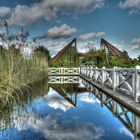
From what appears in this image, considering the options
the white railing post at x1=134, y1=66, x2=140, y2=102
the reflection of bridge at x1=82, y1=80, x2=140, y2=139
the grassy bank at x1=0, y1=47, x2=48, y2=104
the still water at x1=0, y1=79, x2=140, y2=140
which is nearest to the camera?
the still water at x1=0, y1=79, x2=140, y2=140

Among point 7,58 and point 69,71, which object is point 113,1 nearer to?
point 69,71

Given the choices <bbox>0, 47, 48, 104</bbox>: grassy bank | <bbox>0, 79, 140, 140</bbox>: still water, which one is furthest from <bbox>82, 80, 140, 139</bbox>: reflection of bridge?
<bbox>0, 47, 48, 104</bbox>: grassy bank

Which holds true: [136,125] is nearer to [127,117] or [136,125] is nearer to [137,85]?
[127,117]

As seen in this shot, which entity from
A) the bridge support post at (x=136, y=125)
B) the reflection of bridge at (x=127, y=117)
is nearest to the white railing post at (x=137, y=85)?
the reflection of bridge at (x=127, y=117)

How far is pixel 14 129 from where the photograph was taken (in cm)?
447

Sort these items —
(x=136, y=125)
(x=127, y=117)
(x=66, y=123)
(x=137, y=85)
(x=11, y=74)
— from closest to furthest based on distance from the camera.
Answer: (x=136, y=125) → (x=66, y=123) → (x=127, y=117) → (x=137, y=85) → (x=11, y=74)

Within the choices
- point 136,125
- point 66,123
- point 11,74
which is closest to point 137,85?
point 136,125

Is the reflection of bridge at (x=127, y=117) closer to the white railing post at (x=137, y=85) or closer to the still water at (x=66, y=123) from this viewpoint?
the still water at (x=66, y=123)

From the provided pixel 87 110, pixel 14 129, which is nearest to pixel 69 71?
pixel 87 110

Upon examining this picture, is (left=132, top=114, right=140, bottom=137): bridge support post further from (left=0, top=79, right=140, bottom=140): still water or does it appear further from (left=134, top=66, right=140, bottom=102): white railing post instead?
(left=134, top=66, right=140, bottom=102): white railing post

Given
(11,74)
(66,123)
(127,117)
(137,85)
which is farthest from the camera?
(11,74)

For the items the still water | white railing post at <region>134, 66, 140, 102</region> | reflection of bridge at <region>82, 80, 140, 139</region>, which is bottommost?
the still water

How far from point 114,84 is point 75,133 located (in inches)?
187

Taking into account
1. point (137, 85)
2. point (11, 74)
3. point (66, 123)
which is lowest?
point (66, 123)
